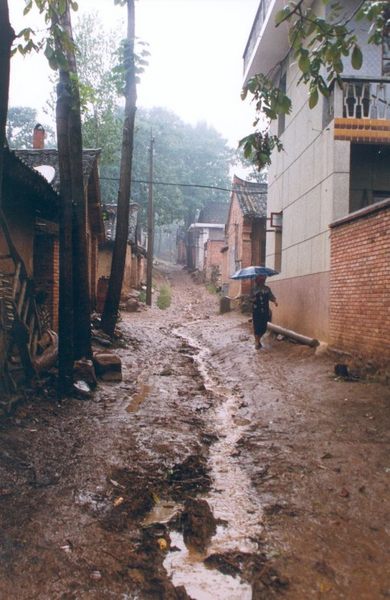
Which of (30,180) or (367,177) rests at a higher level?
(367,177)

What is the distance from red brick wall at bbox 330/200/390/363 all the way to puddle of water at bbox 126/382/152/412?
354 cm

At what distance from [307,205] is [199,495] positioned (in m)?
8.05

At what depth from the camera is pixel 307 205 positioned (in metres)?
10.6

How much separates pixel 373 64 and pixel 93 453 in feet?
31.8

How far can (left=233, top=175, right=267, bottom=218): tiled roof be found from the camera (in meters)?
20.3

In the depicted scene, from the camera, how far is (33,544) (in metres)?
3.05


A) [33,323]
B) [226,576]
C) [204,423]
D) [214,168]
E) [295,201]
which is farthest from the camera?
[214,168]

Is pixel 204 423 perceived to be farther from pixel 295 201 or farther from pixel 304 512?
pixel 295 201

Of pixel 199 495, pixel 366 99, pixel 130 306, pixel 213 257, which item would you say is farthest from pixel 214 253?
pixel 199 495

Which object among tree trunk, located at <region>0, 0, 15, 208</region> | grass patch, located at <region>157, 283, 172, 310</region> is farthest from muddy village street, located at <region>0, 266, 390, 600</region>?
grass patch, located at <region>157, 283, 172, 310</region>

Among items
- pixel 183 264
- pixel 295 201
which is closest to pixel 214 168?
pixel 183 264

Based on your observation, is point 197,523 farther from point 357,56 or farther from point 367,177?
point 367,177

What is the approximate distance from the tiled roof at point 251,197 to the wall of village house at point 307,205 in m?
6.51

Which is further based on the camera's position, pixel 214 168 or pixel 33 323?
pixel 214 168
